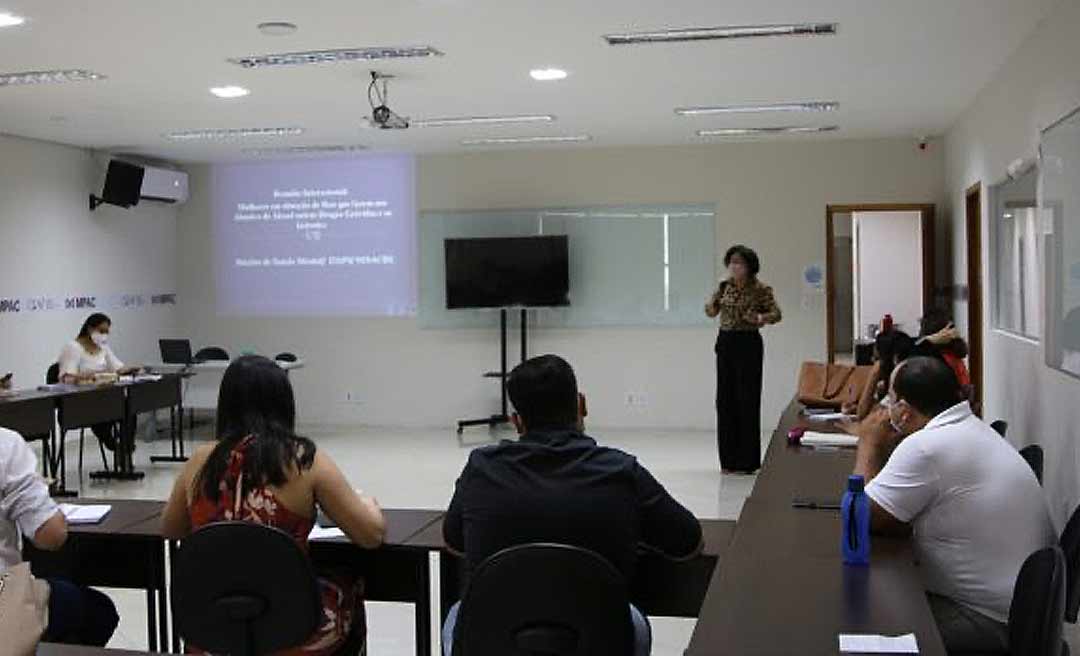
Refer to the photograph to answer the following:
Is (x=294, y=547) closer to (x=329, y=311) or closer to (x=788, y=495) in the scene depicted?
(x=788, y=495)

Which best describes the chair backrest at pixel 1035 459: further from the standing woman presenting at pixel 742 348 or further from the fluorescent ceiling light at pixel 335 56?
the standing woman presenting at pixel 742 348

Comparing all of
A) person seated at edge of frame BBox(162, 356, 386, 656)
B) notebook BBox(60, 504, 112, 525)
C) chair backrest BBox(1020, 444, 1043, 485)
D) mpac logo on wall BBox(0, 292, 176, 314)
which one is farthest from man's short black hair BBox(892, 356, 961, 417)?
mpac logo on wall BBox(0, 292, 176, 314)

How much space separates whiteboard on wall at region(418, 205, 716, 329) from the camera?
10.4 m

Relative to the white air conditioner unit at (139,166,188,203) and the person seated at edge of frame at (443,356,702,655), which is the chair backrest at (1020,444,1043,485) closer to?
the person seated at edge of frame at (443,356,702,655)

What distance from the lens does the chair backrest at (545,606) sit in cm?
227

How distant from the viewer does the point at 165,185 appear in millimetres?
10750

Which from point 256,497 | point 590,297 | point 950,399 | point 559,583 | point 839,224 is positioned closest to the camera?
point 559,583

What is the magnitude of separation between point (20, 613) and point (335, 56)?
471 cm

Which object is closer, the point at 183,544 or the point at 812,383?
the point at 183,544

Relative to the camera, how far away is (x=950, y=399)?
3055mm

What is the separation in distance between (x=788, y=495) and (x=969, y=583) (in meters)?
0.76

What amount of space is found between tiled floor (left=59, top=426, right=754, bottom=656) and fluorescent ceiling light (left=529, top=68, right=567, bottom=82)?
2739 mm

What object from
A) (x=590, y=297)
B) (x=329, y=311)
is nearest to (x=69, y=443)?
(x=329, y=311)

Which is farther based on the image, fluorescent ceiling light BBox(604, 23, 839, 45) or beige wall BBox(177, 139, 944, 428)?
beige wall BBox(177, 139, 944, 428)
